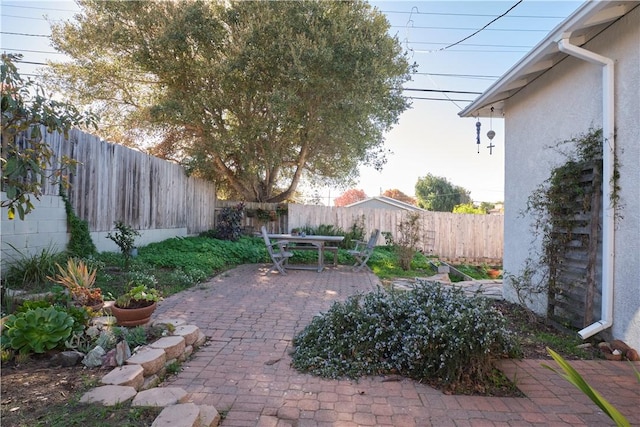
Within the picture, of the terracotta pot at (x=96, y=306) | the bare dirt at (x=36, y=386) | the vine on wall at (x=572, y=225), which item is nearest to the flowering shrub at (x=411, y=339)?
the bare dirt at (x=36, y=386)

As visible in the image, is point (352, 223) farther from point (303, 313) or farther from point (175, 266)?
point (303, 313)

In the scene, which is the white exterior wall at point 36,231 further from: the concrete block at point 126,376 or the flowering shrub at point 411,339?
the flowering shrub at point 411,339

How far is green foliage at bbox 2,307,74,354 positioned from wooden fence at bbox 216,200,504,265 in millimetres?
9145

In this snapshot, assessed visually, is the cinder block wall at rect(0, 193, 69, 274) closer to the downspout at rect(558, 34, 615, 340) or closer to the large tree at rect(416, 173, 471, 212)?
the downspout at rect(558, 34, 615, 340)

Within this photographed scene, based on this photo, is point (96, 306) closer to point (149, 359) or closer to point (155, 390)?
point (149, 359)

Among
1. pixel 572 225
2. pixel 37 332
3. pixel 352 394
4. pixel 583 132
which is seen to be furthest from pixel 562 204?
pixel 37 332

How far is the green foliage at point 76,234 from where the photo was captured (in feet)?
18.6

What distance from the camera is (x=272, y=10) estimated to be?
9.20 meters

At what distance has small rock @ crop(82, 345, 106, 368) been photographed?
8.27 feet

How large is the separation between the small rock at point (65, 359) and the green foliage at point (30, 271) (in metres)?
1.97

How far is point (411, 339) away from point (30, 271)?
466 centimetres

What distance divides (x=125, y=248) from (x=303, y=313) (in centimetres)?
355

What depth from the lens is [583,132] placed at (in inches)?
152

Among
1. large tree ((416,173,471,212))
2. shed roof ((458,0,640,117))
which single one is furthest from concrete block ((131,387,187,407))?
large tree ((416,173,471,212))
